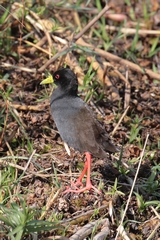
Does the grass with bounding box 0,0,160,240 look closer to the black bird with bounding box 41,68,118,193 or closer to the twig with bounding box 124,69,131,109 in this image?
the twig with bounding box 124,69,131,109

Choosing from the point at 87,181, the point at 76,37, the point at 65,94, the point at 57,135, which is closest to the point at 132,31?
the point at 76,37

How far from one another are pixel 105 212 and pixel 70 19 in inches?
158

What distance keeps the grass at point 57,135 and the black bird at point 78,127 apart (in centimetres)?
24

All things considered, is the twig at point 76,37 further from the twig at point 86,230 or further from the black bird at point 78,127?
the twig at point 86,230

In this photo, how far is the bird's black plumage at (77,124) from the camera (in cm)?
546

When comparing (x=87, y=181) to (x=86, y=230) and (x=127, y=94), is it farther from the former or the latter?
(x=127, y=94)

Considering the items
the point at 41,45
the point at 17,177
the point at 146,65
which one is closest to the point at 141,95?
the point at 146,65

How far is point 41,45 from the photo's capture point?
7.53m

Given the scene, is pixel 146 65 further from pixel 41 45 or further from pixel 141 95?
pixel 41 45

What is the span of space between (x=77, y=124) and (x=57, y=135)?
1060mm

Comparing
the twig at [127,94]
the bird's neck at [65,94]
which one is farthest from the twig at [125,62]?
the bird's neck at [65,94]

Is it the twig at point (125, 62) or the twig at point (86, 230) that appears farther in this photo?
the twig at point (125, 62)

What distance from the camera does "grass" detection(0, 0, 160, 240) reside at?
16.9ft

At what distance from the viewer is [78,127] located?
550cm
